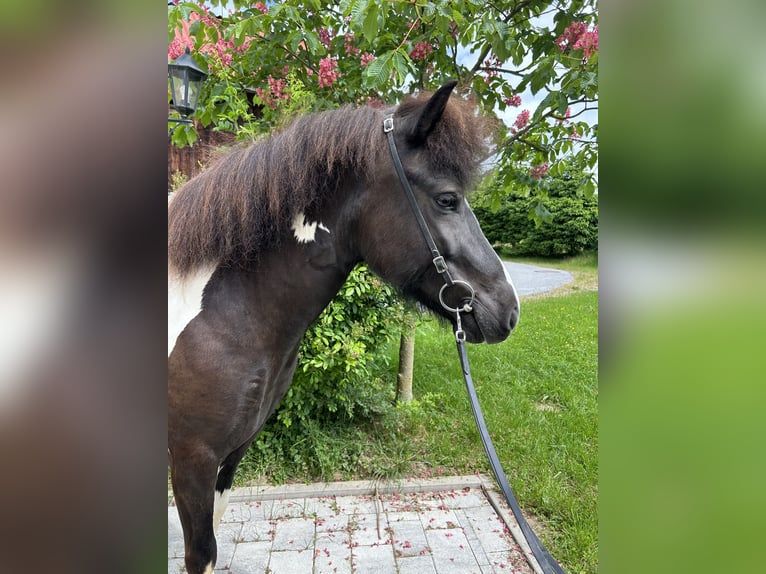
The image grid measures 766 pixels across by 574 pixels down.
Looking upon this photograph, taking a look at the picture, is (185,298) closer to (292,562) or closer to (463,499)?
(292,562)

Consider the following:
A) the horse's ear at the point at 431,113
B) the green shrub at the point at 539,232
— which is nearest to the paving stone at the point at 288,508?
the horse's ear at the point at 431,113

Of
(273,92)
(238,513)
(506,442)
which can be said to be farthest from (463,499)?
(273,92)

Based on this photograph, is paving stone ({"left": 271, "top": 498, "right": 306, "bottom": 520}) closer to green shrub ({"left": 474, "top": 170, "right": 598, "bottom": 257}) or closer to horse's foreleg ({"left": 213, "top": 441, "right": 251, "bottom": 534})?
horse's foreleg ({"left": 213, "top": 441, "right": 251, "bottom": 534})

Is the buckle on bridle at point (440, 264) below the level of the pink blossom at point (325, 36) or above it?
below

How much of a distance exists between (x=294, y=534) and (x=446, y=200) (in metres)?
2.50

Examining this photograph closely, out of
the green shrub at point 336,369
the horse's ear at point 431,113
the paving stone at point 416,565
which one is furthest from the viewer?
the green shrub at point 336,369

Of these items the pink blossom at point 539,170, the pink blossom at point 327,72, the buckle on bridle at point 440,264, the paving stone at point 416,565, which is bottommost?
the paving stone at point 416,565

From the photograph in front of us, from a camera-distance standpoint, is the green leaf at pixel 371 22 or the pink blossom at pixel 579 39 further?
the pink blossom at pixel 579 39

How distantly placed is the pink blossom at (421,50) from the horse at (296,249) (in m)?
1.24

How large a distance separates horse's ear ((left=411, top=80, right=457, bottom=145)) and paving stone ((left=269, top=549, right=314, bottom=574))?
2.46 meters

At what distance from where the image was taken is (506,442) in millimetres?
3643

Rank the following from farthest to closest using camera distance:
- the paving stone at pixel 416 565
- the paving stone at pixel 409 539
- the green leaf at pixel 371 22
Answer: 1. the paving stone at pixel 409 539
2. the paving stone at pixel 416 565
3. the green leaf at pixel 371 22

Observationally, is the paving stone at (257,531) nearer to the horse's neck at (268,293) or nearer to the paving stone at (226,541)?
the paving stone at (226,541)

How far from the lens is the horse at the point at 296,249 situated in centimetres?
142
